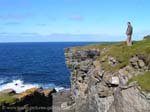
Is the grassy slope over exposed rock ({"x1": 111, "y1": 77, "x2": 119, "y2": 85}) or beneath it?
over

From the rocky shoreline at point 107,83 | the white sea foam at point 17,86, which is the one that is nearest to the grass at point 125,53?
the rocky shoreline at point 107,83

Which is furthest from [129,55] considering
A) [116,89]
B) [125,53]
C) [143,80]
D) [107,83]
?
[143,80]

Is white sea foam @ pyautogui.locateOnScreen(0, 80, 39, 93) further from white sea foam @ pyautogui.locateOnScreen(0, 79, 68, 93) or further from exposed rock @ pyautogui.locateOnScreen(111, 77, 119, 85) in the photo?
exposed rock @ pyautogui.locateOnScreen(111, 77, 119, 85)

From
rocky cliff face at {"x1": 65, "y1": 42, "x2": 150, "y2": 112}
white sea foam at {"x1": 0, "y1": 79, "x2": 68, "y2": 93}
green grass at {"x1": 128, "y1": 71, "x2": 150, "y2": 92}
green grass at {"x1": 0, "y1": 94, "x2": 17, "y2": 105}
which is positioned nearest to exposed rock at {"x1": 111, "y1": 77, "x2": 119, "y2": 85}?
rocky cliff face at {"x1": 65, "y1": 42, "x2": 150, "y2": 112}

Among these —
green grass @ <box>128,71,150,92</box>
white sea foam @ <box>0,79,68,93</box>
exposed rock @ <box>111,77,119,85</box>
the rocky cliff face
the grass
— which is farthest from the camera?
white sea foam @ <box>0,79,68,93</box>

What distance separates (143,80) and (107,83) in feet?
16.8

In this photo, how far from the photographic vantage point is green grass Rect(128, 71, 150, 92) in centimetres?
2426

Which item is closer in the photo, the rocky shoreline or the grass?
the rocky shoreline

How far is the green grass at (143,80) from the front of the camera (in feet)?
79.6

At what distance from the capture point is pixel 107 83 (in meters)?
30.1

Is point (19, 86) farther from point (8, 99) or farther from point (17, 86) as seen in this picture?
point (8, 99)

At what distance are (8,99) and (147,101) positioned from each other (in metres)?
29.0

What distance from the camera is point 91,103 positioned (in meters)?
34.7

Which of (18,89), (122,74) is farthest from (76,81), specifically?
(18,89)
